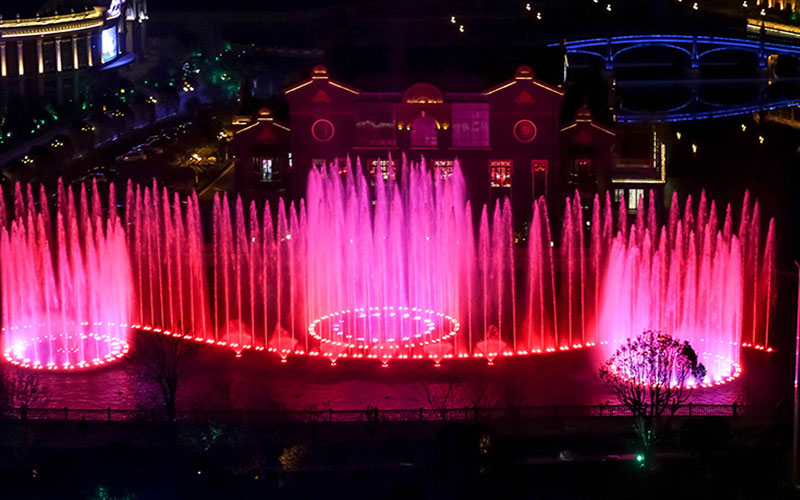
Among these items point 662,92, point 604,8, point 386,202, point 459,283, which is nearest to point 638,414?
point 459,283

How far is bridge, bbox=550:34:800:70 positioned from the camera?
106812mm

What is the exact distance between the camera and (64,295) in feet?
161

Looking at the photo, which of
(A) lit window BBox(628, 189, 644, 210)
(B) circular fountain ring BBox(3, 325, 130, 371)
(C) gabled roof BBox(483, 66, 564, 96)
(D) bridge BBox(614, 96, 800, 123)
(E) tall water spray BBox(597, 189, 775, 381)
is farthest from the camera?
(D) bridge BBox(614, 96, 800, 123)

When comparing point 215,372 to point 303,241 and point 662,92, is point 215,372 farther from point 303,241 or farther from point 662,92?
point 662,92

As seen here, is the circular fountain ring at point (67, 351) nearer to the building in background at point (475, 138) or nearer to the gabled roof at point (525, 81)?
the building in background at point (475, 138)

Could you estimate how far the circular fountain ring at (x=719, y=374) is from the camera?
1594 inches

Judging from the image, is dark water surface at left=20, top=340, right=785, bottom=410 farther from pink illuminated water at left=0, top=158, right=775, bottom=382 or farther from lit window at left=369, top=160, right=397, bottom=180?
lit window at left=369, top=160, right=397, bottom=180

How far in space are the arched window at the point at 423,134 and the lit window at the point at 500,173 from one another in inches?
104

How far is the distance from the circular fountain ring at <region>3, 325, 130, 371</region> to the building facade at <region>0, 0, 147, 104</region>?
39.0 metres

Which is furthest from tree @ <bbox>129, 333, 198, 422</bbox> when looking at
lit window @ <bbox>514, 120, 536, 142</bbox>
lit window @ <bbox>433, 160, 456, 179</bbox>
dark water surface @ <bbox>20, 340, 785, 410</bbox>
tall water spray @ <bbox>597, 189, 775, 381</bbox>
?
lit window @ <bbox>514, 120, 536, 142</bbox>

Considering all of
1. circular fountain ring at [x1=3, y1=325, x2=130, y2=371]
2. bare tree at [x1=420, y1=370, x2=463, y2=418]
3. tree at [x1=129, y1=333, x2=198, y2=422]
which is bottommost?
bare tree at [x1=420, y1=370, x2=463, y2=418]

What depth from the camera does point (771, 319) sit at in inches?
1801

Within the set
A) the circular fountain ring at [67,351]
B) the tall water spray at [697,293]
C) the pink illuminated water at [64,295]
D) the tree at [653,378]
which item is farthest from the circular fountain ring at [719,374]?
the pink illuminated water at [64,295]

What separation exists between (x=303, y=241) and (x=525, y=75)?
12.6 m
